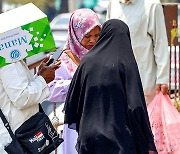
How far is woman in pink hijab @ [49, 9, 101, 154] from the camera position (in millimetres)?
4949

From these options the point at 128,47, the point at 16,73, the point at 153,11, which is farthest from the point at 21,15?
the point at 153,11

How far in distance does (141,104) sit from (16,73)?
0.80m

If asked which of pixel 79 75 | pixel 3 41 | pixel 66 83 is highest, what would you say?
pixel 3 41

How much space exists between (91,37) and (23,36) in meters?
1.06

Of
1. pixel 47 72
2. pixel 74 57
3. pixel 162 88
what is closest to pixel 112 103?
pixel 47 72

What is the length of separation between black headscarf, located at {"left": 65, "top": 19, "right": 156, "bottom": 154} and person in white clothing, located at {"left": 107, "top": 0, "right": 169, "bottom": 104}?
1352 millimetres

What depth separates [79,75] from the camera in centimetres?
425

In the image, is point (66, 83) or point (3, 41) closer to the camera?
point (3, 41)

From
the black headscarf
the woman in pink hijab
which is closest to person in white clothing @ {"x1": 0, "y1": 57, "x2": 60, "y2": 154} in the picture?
the black headscarf

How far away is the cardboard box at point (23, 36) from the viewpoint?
158 inches

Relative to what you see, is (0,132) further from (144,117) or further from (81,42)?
(81,42)

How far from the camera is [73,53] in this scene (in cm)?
505

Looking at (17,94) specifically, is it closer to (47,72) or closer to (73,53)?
(47,72)

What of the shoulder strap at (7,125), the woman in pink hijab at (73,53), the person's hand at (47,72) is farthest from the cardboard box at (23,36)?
the woman in pink hijab at (73,53)
